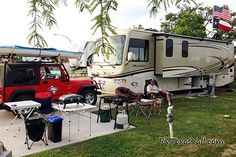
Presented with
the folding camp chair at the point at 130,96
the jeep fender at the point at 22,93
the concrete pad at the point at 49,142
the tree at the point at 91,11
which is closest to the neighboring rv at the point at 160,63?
the folding camp chair at the point at 130,96

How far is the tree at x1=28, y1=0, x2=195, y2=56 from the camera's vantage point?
95 centimetres

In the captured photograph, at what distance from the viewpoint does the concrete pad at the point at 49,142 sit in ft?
18.6

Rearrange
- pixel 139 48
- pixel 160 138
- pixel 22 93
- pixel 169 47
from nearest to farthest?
1. pixel 160 138
2. pixel 22 93
3. pixel 139 48
4. pixel 169 47

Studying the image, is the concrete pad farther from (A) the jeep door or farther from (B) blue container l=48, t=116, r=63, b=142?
(A) the jeep door

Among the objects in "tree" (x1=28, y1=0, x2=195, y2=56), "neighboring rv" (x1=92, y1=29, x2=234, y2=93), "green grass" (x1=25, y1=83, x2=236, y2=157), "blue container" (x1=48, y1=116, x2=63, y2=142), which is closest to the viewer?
"tree" (x1=28, y1=0, x2=195, y2=56)

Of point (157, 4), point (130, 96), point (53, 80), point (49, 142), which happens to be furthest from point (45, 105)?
point (157, 4)

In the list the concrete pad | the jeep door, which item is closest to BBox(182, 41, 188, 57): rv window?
the jeep door

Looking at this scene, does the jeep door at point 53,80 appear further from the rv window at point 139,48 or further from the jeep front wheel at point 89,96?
the rv window at point 139,48

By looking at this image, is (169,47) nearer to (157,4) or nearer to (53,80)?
(53,80)

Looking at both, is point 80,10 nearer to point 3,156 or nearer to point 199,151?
point 3,156

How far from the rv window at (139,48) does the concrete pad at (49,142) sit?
3.83 m

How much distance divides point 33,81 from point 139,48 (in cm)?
494

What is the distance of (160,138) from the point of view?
630 cm

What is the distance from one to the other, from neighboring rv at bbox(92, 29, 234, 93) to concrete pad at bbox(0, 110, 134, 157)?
9.53 feet
